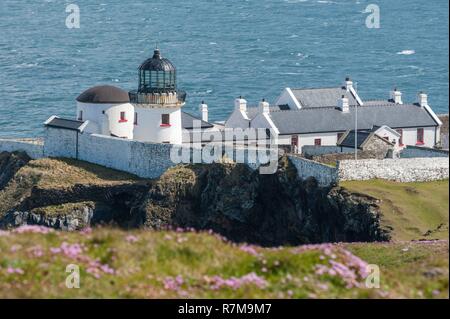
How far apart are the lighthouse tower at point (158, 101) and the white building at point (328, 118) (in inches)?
207

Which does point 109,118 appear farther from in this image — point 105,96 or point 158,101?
point 158,101

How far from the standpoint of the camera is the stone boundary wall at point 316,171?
6906 centimetres

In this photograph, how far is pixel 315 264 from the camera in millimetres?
31078

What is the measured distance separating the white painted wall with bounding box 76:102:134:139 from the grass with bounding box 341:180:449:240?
65.8ft

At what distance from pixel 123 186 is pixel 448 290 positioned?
157 feet

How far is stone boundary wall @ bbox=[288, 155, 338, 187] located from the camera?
69.1 meters

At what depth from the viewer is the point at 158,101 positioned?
80750 mm

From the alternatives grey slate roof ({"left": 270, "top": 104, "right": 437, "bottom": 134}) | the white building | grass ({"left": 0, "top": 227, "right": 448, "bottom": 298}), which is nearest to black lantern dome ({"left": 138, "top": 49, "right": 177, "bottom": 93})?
the white building

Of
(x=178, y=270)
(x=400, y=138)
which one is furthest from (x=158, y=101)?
(x=178, y=270)

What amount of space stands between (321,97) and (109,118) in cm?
1515

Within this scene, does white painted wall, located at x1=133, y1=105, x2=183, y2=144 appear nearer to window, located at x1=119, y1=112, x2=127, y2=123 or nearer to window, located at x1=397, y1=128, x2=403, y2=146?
window, located at x1=119, y1=112, x2=127, y2=123

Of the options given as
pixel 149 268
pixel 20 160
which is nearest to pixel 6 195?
pixel 20 160

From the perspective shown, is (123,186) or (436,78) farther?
(436,78)
